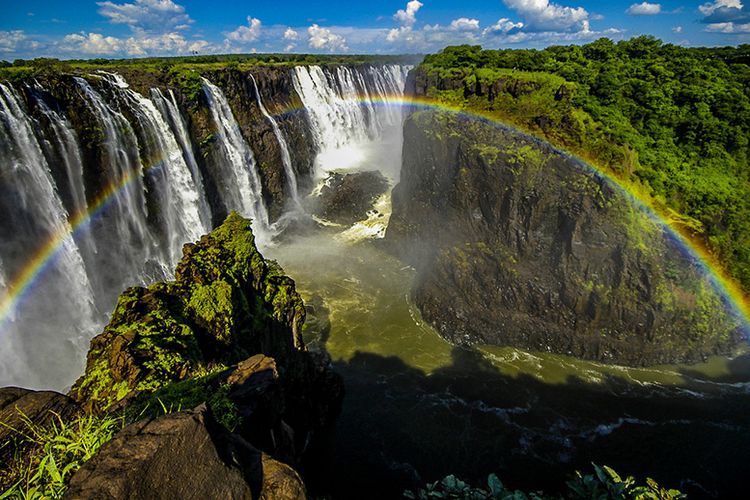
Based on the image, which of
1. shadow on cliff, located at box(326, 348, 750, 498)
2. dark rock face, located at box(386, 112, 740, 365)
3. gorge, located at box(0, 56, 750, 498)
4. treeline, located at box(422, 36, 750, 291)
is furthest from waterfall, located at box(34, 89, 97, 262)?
treeline, located at box(422, 36, 750, 291)

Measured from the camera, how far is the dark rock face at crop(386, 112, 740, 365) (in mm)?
19672

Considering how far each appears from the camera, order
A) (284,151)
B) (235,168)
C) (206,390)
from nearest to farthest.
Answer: (206,390)
(235,168)
(284,151)

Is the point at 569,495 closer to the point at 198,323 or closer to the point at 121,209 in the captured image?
the point at 198,323

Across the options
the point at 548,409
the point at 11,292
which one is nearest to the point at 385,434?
the point at 548,409

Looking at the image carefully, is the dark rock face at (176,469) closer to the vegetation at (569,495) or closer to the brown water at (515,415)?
the vegetation at (569,495)

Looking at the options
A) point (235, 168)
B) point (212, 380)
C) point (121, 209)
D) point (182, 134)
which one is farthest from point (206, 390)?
point (235, 168)

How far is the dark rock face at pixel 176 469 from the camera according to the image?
130 inches

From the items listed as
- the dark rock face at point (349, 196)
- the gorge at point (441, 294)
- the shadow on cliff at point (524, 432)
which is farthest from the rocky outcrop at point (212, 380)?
the dark rock face at point (349, 196)

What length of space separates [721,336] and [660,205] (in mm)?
7170

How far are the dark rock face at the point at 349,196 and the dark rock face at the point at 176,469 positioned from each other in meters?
31.9

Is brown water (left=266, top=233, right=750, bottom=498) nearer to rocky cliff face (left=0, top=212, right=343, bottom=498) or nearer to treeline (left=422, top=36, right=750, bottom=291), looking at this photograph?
rocky cliff face (left=0, top=212, right=343, bottom=498)

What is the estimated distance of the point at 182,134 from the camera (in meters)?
28.2

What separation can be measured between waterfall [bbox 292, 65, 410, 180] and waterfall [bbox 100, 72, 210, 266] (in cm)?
1689

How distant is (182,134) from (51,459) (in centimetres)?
2865
